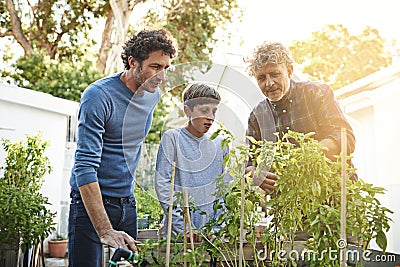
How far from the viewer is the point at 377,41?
1488cm

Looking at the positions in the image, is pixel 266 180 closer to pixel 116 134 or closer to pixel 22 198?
pixel 116 134

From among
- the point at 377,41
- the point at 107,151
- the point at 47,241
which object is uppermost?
the point at 377,41

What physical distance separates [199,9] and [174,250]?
354 inches

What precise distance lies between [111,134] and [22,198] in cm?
257

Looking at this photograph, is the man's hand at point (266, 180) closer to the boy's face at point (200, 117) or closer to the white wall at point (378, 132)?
the boy's face at point (200, 117)

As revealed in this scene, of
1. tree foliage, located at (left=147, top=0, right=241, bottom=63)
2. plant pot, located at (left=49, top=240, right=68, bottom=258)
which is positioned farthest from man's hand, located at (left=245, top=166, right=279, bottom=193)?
tree foliage, located at (left=147, top=0, right=241, bottom=63)

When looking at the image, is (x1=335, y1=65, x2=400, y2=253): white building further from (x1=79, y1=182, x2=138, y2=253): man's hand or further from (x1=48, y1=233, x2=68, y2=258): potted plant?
(x1=48, y1=233, x2=68, y2=258): potted plant

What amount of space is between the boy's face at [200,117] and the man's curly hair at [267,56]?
0.29 m

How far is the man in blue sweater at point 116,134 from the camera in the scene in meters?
1.80

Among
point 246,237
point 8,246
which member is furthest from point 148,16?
point 246,237

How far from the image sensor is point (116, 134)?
1921mm

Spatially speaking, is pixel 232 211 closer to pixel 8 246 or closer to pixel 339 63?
pixel 8 246

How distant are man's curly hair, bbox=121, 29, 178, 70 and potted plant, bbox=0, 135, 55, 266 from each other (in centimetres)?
251

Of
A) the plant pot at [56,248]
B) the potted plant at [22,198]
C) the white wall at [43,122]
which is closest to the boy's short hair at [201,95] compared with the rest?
the potted plant at [22,198]
